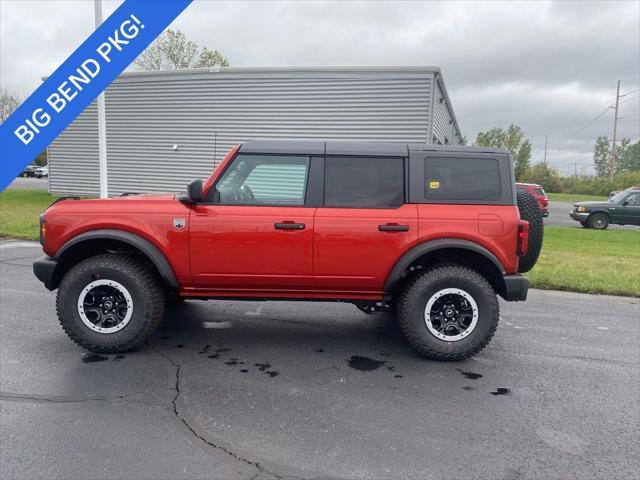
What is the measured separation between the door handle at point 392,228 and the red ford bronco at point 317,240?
0.8 inches

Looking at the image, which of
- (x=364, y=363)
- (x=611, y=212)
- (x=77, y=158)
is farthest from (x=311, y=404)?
(x=77, y=158)

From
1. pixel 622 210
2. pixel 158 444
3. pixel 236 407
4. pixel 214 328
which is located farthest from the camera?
pixel 622 210

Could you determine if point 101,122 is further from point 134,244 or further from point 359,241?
point 359,241

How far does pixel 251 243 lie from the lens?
371 cm

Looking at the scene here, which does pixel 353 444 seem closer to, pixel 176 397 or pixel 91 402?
pixel 176 397

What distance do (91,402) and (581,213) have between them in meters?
18.1

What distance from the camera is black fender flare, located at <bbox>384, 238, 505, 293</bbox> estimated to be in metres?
3.71

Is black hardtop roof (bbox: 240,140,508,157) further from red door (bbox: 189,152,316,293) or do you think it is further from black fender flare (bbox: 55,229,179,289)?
black fender flare (bbox: 55,229,179,289)

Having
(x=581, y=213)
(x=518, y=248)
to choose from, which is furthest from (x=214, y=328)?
(x=581, y=213)

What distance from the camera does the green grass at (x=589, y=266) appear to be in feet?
21.9

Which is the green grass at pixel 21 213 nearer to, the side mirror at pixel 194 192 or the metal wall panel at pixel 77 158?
the metal wall panel at pixel 77 158

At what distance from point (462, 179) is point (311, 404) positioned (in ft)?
7.40

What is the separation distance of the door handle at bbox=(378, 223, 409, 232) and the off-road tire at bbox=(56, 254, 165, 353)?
6.72 ft

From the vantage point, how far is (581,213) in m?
16.8
